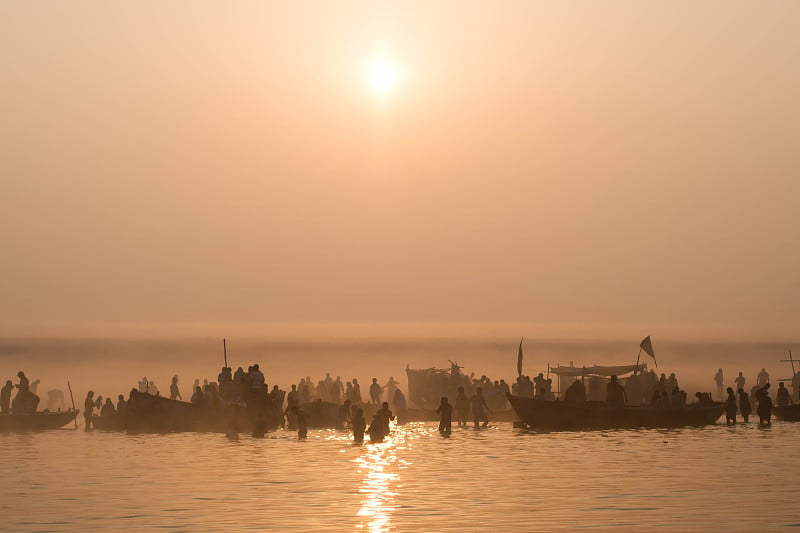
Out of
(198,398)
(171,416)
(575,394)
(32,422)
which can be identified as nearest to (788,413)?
(575,394)

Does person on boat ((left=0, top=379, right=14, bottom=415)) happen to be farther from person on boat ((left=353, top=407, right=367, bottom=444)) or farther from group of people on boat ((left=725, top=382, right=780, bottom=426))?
group of people on boat ((left=725, top=382, right=780, bottom=426))

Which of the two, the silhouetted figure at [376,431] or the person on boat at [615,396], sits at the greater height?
the person on boat at [615,396]

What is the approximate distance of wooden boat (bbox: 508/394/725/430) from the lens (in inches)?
1833

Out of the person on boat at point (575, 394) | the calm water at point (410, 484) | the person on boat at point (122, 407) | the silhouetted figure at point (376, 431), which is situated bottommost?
the calm water at point (410, 484)

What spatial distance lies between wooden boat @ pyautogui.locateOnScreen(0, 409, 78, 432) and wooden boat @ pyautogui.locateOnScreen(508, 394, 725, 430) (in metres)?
21.9

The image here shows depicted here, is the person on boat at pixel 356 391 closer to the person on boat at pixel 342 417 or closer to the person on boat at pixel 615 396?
the person on boat at pixel 342 417

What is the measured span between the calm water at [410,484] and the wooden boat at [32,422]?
445 inches

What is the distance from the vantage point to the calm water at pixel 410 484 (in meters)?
18.8

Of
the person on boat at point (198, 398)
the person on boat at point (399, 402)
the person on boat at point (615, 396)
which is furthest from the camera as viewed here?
the person on boat at point (399, 402)

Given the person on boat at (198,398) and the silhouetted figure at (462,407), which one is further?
the silhouetted figure at (462,407)

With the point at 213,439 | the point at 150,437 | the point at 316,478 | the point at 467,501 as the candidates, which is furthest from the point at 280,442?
the point at 467,501

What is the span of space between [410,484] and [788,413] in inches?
1279

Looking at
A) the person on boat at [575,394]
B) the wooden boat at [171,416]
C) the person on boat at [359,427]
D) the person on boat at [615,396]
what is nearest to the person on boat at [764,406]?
the person on boat at [615,396]

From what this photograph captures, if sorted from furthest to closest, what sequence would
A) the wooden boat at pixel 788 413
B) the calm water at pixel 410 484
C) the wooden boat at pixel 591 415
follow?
1. the wooden boat at pixel 788 413
2. the wooden boat at pixel 591 415
3. the calm water at pixel 410 484
